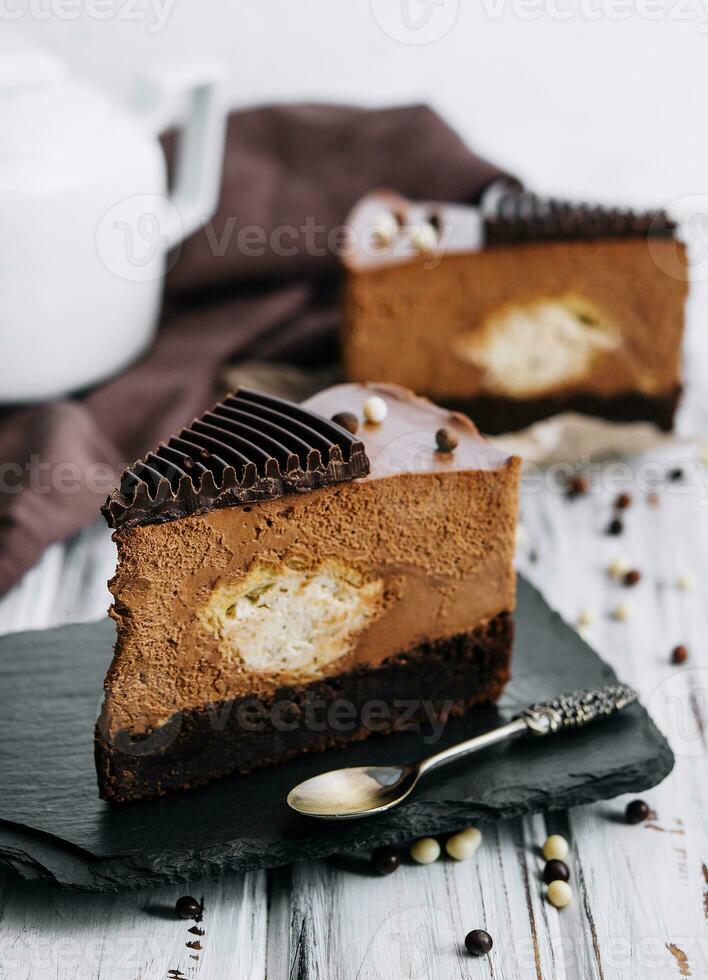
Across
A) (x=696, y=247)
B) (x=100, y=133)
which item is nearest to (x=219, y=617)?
(x=100, y=133)

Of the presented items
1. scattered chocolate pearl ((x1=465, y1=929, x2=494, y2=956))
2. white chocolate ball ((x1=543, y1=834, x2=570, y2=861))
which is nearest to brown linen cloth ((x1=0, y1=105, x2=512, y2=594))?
white chocolate ball ((x1=543, y1=834, x2=570, y2=861))

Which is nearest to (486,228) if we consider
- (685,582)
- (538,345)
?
(538,345)

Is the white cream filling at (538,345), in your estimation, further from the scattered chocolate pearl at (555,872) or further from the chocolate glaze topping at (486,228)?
the scattered chocolate pearl at (555,872)

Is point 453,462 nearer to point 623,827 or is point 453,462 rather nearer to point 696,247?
point 623,827

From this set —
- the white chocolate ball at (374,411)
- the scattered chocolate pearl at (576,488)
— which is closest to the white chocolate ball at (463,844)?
the white chocolate ball at (374,411)

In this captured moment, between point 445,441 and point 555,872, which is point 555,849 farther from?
point 445,441

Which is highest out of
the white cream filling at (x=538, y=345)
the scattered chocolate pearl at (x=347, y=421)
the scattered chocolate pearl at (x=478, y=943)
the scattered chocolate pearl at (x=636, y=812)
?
the white cream filling at (x=538, y=345)
